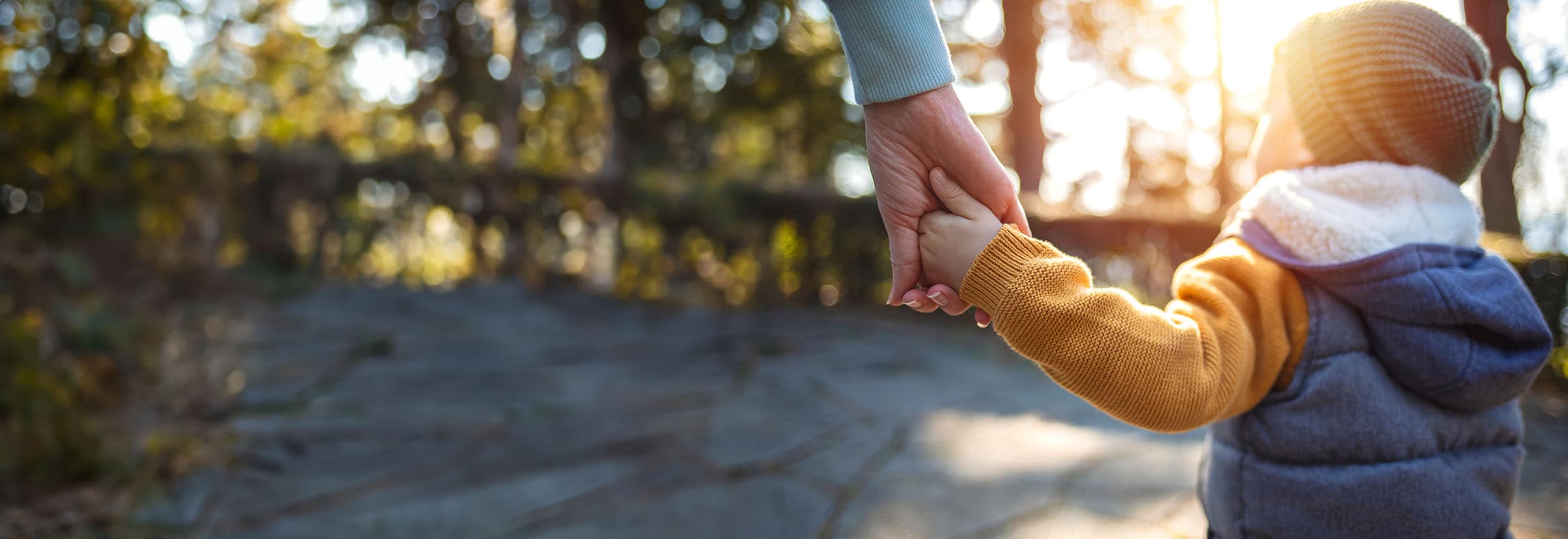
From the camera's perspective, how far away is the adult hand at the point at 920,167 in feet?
3.35

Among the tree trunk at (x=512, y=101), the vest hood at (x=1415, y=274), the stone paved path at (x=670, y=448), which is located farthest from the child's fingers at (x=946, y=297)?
the tree trunk at (x=512, y=101)

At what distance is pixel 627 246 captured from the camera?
25.8 ft

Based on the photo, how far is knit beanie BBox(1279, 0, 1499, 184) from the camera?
115cm

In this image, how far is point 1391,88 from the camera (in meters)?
1.16

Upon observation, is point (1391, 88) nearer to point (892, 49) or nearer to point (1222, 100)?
point (892, 49)

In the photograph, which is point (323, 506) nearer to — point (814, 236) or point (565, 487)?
point (565, 487)

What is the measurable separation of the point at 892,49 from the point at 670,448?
2.42 meters

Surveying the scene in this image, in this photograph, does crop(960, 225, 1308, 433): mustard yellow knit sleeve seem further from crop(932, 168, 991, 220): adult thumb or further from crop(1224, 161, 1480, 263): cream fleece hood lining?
crop(1224, 161, 1480, 263): cream fleece hood lining

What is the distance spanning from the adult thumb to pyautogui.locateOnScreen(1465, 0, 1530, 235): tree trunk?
131 inches

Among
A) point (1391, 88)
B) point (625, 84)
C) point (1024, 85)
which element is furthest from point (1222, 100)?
point (1391, 88)

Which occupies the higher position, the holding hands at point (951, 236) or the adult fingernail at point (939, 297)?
the holding hands at point (951, 236)

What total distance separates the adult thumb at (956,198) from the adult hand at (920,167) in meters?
0.01

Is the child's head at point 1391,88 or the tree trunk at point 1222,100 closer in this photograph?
the child's head at point 1391,88

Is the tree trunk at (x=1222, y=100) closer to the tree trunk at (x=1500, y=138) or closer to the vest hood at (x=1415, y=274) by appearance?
the tree trunk at (x=1500, y=138)
